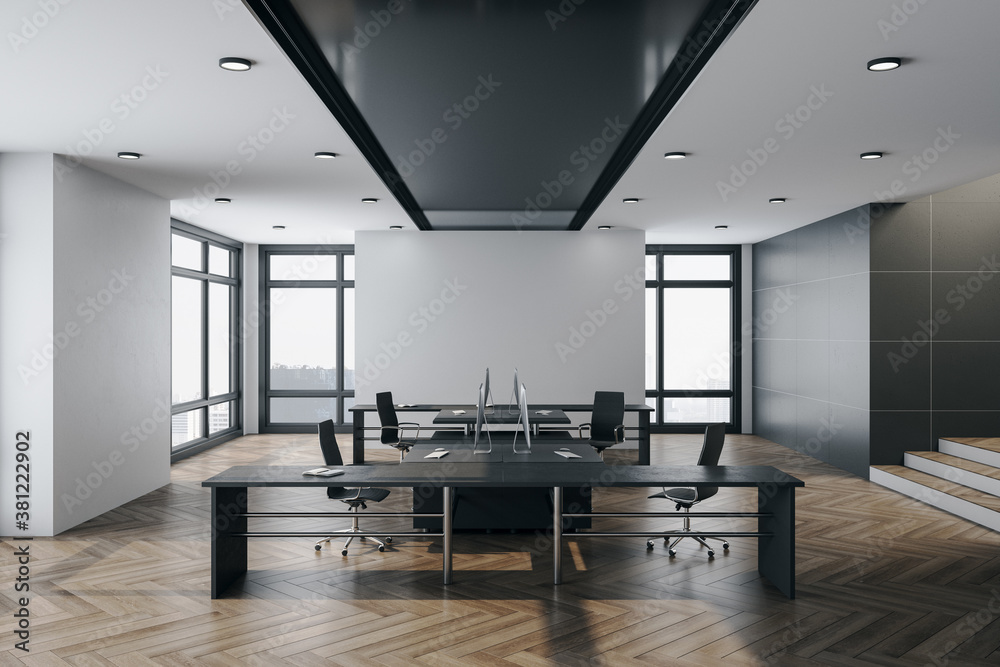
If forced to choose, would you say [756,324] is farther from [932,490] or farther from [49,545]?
[49,545]

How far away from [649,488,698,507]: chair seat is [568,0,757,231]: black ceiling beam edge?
97.9 inches

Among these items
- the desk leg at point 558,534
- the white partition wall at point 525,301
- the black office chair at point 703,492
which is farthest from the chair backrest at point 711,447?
the white partition wall at point 525,301

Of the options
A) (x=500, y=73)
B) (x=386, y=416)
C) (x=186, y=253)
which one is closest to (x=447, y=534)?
(x=500, y=73)

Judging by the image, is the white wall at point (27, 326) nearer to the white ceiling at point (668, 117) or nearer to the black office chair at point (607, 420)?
the white ceiling at point (668, 117)

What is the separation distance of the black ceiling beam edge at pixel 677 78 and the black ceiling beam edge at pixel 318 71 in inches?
72.1

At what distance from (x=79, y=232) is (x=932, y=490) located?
7.58 m

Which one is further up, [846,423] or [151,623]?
[846,423]

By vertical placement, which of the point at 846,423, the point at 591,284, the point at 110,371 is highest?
the point at 591,284

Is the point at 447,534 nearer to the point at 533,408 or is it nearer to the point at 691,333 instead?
the point at 533,408

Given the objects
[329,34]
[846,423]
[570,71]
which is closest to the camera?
[329,34]

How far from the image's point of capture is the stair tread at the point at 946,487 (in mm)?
6102

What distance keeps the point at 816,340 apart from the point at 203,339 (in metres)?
7.91

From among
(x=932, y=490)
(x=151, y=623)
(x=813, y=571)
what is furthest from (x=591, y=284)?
(x=151, y=623)

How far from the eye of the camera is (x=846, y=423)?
27.5ft
